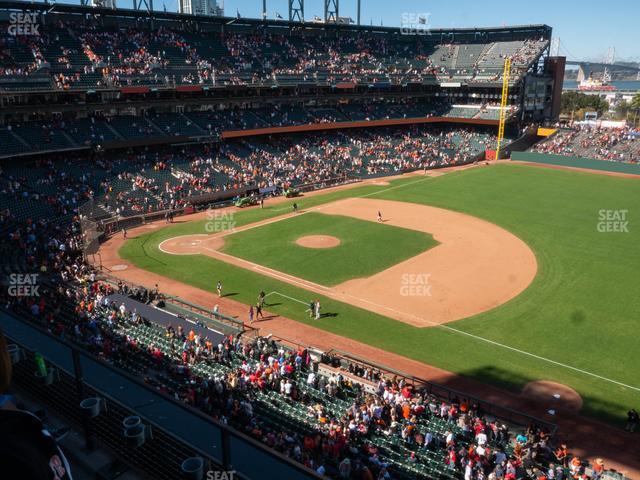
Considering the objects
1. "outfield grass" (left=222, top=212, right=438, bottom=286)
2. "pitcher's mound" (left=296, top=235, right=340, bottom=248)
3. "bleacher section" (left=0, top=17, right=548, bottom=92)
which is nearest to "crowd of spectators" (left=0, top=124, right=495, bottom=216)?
"bleacher section" (left=0, top=17, right=548, bottom=92)

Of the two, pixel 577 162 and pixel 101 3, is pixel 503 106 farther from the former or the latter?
pixel 101 3

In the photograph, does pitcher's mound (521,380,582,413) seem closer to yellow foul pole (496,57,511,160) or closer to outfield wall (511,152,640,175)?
outfield wall (511,152,640,175)

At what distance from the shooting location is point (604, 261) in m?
35.3

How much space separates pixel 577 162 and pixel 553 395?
57.1 m

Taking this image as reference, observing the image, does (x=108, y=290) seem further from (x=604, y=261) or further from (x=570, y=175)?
(x=570, y=175)

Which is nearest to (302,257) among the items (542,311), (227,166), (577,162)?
(542,311)

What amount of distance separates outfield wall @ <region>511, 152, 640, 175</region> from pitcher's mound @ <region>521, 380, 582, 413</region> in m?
54.2

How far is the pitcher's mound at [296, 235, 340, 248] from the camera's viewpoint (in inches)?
1543

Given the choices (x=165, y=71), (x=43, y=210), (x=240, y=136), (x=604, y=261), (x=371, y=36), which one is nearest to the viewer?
(x=604, y=261)

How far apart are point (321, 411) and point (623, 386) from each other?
13.1 m

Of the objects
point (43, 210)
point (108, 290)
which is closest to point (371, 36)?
point (43, 210)

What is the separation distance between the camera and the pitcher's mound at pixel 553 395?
2034cm

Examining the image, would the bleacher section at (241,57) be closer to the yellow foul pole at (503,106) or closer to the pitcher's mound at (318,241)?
the yellow foul pole at (503,106)

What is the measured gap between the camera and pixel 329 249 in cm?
3831
